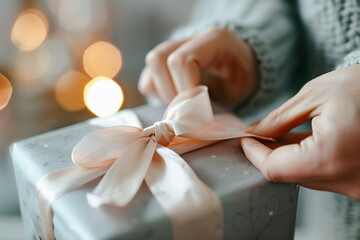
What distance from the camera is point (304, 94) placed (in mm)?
396

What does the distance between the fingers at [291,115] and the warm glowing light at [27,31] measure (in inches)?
41.3

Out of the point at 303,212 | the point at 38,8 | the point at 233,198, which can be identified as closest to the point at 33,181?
the point at 233,198

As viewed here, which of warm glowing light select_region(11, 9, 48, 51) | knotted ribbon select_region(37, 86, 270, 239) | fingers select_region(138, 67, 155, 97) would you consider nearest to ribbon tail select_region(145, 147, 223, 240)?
knotted ribbon select_region(37, 86, 270, 239)

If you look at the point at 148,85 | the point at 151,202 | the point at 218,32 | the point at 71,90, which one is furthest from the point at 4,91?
the point at 151,202

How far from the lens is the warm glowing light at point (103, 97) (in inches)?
46.3

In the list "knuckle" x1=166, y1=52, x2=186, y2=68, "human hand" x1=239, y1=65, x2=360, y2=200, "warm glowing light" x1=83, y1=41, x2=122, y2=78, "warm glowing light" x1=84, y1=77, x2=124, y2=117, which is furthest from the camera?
"warm glowing light" x1=83, y1=41, x2=122, y2=78

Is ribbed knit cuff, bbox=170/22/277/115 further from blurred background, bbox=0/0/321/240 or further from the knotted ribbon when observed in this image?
blurred background, bbox=0/0/321/240

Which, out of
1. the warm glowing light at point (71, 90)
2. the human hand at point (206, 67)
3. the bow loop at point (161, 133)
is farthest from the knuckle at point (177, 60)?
the warm glowing light at point (71, 90)

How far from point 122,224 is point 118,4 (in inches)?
47.7

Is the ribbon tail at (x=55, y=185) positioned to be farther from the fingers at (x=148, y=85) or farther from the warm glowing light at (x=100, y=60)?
the warm glowing light at (x=100, y=60)

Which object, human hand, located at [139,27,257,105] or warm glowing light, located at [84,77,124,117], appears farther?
warm glowing light, located at [84,77,124,117]

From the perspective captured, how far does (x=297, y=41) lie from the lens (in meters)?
0.67

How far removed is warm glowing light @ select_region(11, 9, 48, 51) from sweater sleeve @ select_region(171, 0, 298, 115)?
788 millimetres

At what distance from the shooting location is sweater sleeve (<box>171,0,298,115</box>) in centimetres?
59
